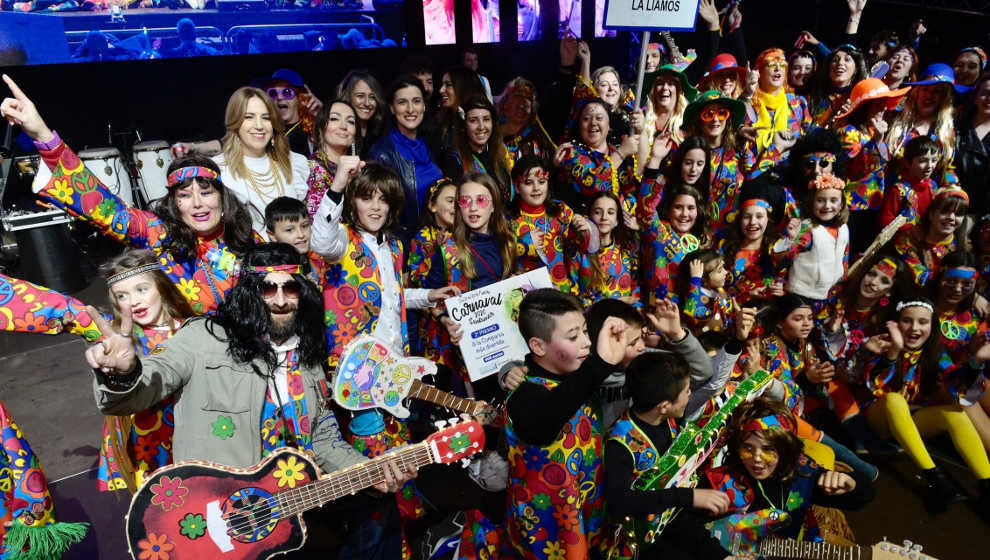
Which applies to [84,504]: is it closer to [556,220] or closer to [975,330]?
[556,220]

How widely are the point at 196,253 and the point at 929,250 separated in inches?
199

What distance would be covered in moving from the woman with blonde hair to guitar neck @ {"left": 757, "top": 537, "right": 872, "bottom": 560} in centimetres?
291

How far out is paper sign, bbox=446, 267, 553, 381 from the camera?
312 cm

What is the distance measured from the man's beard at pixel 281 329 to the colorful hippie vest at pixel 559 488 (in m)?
0.95

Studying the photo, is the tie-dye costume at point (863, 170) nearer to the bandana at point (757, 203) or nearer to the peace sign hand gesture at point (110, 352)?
the bandana at point (757, 203)

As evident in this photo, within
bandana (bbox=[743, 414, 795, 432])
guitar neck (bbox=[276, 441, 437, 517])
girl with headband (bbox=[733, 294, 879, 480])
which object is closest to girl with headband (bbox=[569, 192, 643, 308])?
girl with headband (bbox=[733, 294, 879, 480])

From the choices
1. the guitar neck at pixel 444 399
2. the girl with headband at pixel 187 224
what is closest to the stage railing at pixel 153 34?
the girl with headband at pixel 187 224

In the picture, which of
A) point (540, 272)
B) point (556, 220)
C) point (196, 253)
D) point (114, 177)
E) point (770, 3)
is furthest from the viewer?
point (770, 3)

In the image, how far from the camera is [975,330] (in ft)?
13.2

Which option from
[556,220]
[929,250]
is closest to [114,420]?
[556,220]

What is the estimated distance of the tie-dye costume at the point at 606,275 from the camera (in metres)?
3.74

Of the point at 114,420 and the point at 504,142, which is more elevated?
the point at 504,142

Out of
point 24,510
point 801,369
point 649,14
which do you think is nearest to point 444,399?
point 24,510

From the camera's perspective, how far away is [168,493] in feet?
6.47
